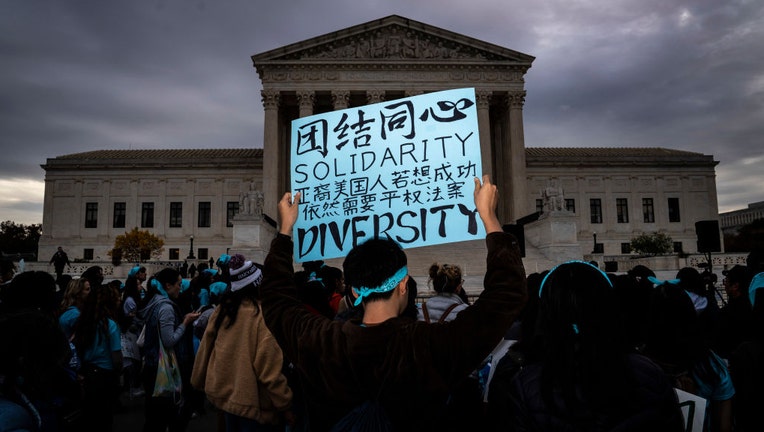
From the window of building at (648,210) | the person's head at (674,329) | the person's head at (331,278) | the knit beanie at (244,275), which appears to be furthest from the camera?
the window of building at (648,210)

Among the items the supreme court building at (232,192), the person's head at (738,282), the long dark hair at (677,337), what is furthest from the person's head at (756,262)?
the supreme court building at (232,192)

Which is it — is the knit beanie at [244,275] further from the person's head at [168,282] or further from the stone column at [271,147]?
the stone column at [271,147]

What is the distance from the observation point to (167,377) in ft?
16.9

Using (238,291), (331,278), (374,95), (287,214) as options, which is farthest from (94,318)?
(374,95)

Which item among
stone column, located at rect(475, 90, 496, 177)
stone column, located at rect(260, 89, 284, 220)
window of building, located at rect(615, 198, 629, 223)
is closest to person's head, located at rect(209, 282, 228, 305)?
stone column, located at rect(260, 89, 284, 220)

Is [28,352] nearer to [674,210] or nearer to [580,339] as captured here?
[580,339]

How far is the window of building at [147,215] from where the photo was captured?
51.2m

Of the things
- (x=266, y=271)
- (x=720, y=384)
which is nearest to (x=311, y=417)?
(x=266, y=271)

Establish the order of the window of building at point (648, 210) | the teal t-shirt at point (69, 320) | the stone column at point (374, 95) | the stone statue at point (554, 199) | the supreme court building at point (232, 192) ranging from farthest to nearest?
the window of building at point (648, 210) < the supreme court building at point (232, 192) < the stone column at point (374, 95) < the stone statue at point (554, 199) < the teal t-shirt at point (69, 320)

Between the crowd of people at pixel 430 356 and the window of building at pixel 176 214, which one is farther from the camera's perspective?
the window of building at pixel 176 214

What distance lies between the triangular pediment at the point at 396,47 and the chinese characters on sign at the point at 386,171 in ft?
109

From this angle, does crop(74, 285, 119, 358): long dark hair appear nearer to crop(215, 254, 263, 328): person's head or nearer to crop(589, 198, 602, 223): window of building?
crop(215, 254, 263, 328): person's head

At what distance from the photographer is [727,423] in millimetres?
3588

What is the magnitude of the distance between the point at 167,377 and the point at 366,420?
3721 millimetres
